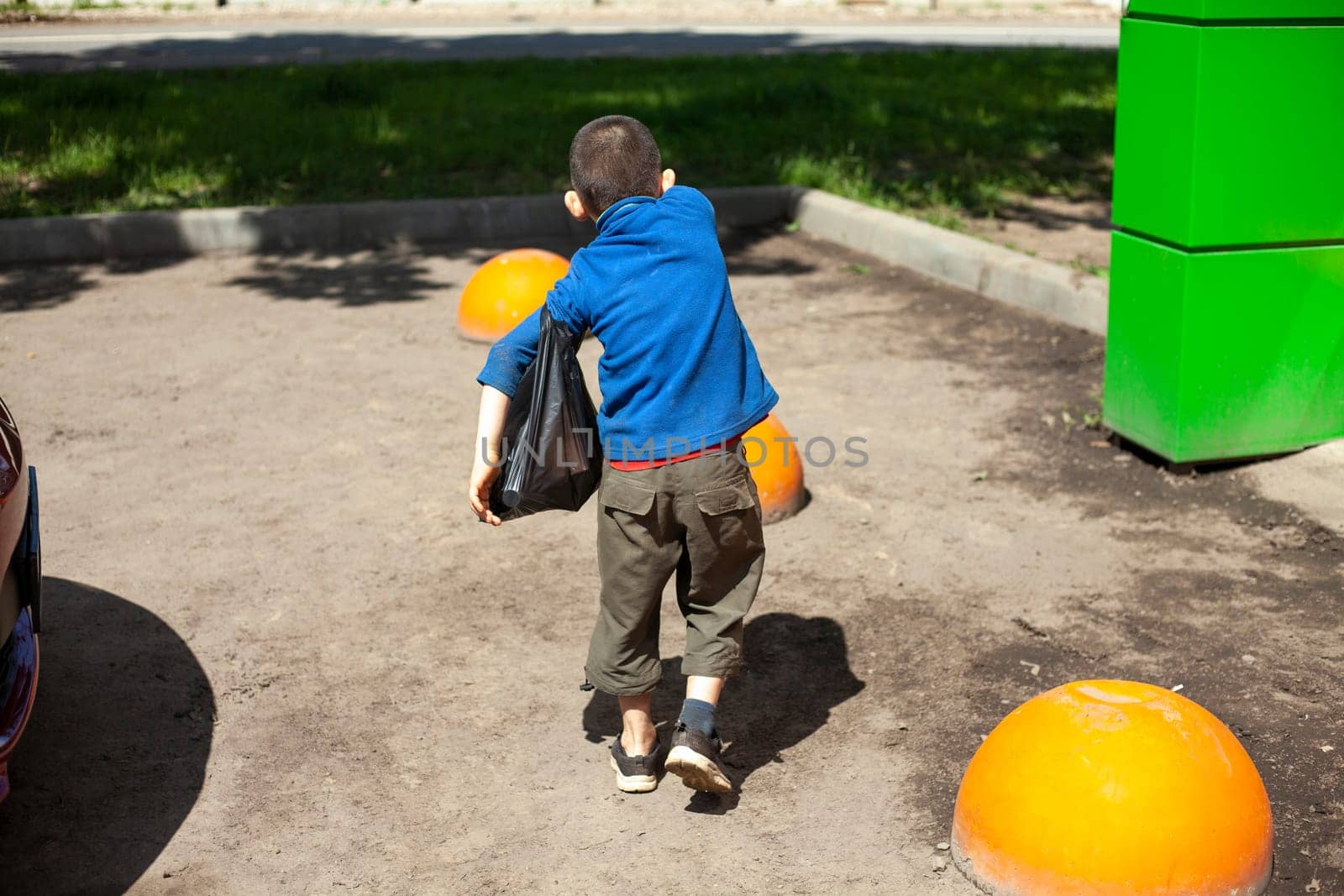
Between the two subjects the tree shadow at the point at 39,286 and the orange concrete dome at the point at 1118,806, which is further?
the tree shadow at the point at 39,286

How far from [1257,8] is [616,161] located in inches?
115

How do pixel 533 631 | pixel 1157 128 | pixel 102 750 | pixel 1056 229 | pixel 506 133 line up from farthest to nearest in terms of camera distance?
pixel 506 133 < pixel 1056 229 < pixel 1157 128 < pixel 533 631 < pixel 102 750

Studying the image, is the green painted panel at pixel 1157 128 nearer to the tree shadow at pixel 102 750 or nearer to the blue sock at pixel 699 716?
the blue sock at pixel 699 716

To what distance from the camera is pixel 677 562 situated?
3479 millimetres

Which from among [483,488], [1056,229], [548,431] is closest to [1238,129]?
[548,431]

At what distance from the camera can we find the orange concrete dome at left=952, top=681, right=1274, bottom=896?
2920mm

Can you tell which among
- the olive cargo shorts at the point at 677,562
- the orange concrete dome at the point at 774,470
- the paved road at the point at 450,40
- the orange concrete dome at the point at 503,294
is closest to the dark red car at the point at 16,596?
the olive cargo shorts at the point at 677,562

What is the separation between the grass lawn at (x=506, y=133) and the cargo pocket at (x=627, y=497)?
6.32 metres

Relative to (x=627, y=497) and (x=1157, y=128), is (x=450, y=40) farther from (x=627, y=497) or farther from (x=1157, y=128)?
(x=627, y=497)

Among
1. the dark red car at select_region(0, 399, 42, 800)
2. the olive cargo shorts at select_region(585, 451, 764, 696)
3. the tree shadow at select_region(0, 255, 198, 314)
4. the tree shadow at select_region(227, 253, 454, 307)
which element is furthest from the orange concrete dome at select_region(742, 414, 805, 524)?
the tree shadow at select_region(0, 255, 198, 314)

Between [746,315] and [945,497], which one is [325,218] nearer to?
[746,315]

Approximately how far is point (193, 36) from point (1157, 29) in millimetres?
16078

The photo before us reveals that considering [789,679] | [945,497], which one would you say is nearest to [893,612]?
[789,679]

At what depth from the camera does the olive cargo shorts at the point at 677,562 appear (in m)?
3.34
